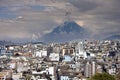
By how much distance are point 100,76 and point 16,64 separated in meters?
56.1

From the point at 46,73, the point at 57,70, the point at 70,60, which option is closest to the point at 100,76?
the point at 46,73

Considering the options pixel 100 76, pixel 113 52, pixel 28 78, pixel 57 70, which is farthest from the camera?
pixel 113 52

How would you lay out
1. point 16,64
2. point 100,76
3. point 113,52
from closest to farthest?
point 100,76, point 16,64, point 113,52

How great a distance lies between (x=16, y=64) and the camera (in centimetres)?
7969

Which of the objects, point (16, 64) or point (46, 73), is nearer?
point (46, 73)

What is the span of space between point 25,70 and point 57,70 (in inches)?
218

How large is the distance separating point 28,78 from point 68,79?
4.71 m

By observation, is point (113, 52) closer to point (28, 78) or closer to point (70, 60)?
point (70, 60)

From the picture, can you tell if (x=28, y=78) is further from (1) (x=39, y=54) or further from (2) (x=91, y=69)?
(1) (x=39, y=54)

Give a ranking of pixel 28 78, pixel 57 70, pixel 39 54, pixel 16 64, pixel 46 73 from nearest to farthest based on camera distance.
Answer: pixel 28 78, pixel 46 73, pixel 57 70, pixel 16 64, pixel 39 54

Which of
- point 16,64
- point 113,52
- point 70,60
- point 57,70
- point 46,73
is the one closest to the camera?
point 46,73

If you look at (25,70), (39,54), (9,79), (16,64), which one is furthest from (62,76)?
(39,54)

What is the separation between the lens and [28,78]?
5653 cm

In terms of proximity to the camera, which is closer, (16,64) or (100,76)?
(100,76)
